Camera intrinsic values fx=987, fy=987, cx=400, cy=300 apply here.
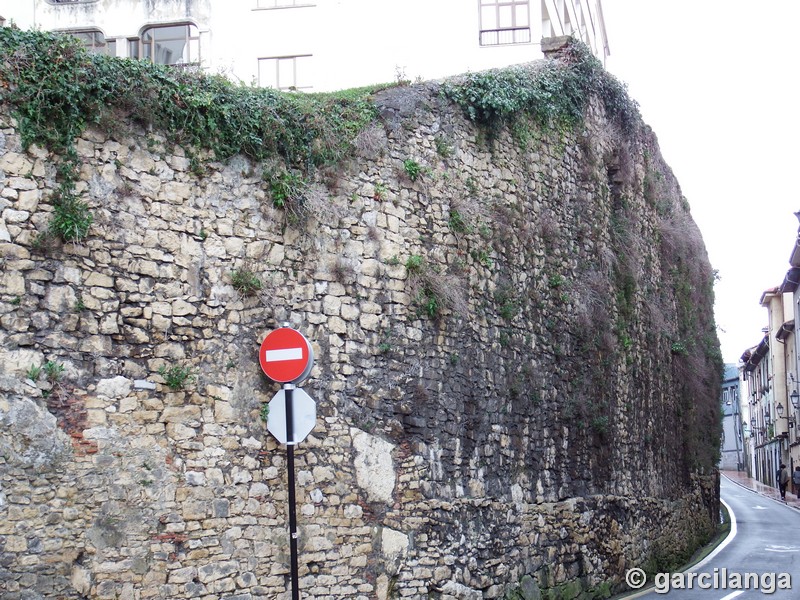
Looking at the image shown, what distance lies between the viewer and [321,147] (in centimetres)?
1134

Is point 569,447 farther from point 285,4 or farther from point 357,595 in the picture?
point 285,4

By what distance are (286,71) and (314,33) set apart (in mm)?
1200

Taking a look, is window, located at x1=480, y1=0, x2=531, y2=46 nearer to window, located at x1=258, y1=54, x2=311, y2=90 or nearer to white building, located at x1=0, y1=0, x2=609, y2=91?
white building, located at x1=0, y1=0, x2=609, y2=91

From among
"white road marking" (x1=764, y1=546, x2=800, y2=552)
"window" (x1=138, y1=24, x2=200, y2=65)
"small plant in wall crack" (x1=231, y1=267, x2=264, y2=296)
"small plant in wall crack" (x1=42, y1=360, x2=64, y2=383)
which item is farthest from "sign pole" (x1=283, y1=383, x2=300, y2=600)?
"window" (x1=138, y1=24, x2=200, y2=65)

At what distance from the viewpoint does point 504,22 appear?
25.4m

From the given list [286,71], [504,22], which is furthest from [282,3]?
[504,22]

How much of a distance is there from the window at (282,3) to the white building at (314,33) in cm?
3

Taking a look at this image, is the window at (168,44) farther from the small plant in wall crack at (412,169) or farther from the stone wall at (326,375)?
the small plant in wall crack at (412,169)

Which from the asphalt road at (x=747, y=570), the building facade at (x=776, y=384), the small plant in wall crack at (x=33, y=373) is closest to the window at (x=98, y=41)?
the asphalt road at (x=747, y=570)

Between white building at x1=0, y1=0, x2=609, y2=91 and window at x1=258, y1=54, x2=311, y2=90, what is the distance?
0.03 m

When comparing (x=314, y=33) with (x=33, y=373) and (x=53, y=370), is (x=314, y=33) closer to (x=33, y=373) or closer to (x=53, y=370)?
(x=53, y=370)

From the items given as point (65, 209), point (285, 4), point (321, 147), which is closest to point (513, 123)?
point (321, 147)

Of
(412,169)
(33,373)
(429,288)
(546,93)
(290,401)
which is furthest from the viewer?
(546,93)

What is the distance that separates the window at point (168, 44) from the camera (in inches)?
1029
